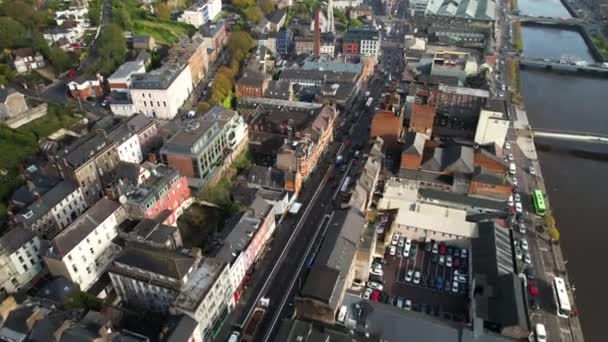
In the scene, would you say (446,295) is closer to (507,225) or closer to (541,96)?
(507,225)

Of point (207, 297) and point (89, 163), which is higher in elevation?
point (89, 163)

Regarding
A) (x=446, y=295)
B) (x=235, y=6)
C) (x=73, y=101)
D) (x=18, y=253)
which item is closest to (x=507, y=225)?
(x=446, y=295)

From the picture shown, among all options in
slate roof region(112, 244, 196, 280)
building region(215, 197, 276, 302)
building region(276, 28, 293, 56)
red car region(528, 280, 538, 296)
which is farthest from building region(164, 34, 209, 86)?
red car region(528, 280, 538, 296)

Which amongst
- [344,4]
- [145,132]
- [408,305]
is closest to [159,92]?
[145,132]

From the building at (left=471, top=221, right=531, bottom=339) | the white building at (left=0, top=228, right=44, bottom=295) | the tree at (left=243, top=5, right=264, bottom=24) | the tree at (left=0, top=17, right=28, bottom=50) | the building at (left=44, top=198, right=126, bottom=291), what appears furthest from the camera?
the tree at (left=243, top=5, right=264, bottom=24)

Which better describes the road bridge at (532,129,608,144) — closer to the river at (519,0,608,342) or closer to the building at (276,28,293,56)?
the river at (519,0,608,342)

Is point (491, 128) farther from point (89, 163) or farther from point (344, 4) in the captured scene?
point (344, 4)
